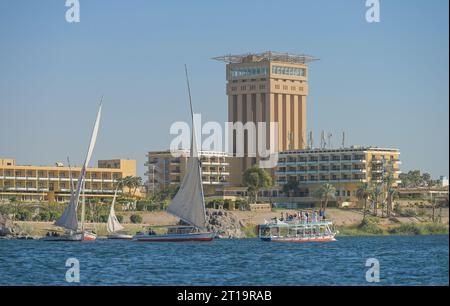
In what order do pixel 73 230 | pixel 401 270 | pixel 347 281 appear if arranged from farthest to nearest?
pixel 73 230
pixel 401 270
pixel 347 281

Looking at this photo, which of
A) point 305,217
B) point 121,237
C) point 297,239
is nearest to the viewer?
point 297,239

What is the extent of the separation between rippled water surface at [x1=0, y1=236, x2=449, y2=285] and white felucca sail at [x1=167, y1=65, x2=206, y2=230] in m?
13.2

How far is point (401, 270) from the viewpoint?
79.1 meters

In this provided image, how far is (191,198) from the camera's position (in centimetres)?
12575

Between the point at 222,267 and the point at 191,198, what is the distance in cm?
4447

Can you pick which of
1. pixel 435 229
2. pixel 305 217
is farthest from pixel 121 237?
pixel 435 229

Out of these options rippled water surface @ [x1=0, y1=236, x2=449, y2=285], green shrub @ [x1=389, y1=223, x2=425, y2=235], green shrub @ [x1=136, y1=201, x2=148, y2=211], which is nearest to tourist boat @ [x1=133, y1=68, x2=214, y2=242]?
rippled water surface @ [x1=0, y1=236, x2=449, y2=285]

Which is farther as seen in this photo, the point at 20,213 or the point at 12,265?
the point at 20,213

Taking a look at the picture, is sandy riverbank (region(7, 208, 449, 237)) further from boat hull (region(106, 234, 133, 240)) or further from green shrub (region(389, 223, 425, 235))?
boat hull (region(106, 234, 133, 240))

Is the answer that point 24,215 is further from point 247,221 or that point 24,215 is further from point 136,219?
point 247,221

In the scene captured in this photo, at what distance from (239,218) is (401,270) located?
357 ft
